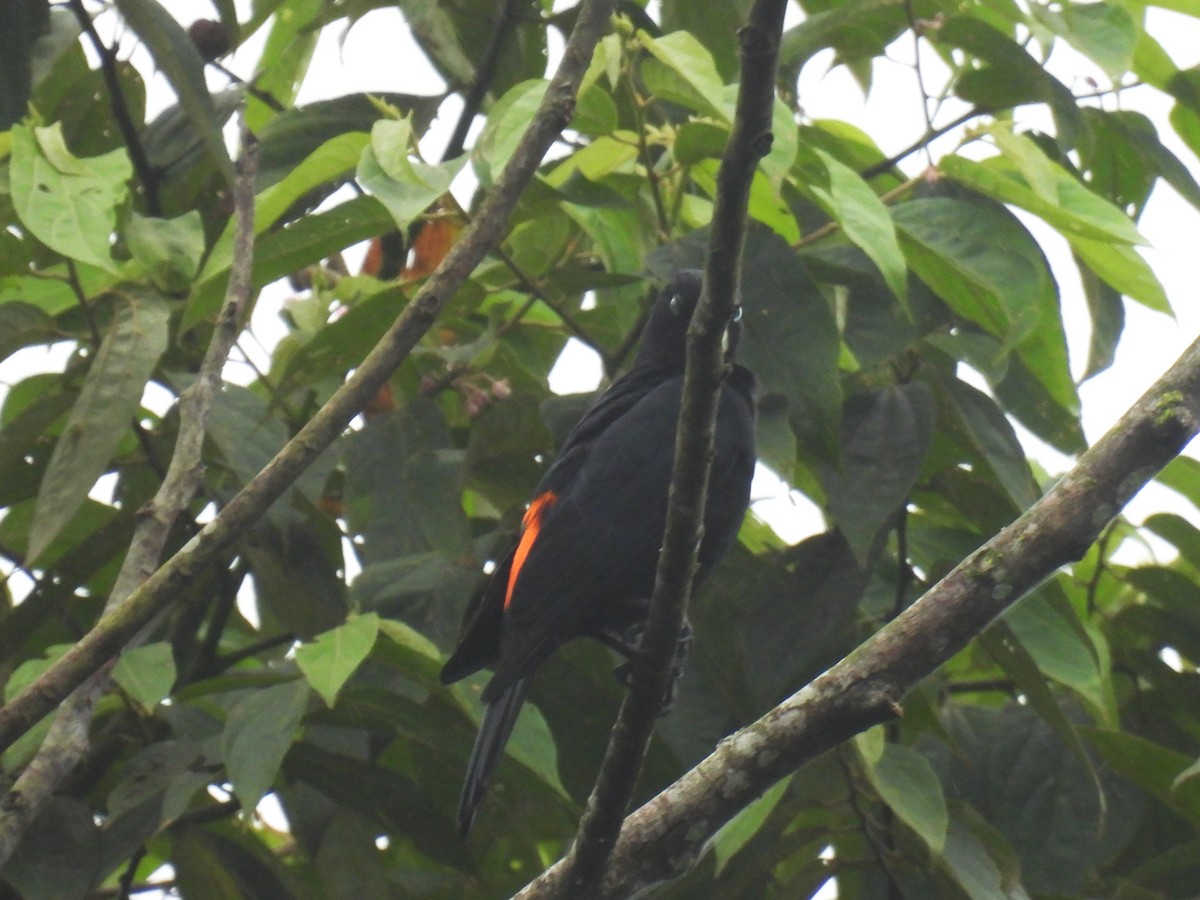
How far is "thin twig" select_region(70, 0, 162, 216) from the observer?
9.19 feet

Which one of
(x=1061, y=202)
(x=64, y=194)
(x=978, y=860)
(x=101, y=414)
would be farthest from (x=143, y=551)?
(x=1061, y=202)

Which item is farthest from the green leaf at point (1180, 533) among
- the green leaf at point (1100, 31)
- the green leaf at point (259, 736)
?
the green leaf at point (259, 736)

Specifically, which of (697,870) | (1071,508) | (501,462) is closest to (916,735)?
(697,870)

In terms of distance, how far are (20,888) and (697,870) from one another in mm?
1164

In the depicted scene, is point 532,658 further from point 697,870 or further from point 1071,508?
point 1071,508

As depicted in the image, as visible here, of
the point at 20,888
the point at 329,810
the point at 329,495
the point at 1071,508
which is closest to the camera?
the point at 1071,508

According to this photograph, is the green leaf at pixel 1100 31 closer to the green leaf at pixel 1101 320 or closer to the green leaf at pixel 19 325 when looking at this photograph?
the green leaf at pixel 1101 320

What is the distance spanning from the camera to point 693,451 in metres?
1.77

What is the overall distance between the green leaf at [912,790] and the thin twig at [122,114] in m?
1.85

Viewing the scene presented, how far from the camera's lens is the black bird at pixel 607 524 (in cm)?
253

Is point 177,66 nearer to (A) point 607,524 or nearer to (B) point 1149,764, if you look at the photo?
(A) point 607,524

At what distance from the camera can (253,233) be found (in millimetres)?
2441

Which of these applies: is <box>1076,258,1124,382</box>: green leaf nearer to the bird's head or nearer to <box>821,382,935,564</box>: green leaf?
<box>821,382,935,564</box>: green leaf

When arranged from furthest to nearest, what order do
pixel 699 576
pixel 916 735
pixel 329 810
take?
pixel 916 735 < pixel 329 810 < pixel 699 576
